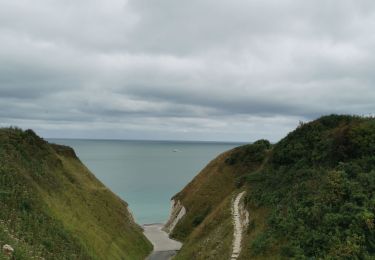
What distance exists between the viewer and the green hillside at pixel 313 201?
24781 millimetres

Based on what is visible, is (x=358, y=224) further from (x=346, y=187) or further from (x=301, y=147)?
(x=301, y=147)

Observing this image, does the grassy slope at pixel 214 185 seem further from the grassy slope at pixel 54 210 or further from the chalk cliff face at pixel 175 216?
the grassy slope at pixel 54 210

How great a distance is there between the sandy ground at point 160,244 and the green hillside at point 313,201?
733cm

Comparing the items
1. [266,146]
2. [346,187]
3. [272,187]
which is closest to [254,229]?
[272,187]

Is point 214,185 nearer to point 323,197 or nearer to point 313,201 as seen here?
point 313,201

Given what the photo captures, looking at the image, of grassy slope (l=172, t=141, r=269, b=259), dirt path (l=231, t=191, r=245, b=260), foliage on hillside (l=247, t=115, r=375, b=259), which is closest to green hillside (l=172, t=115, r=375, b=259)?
foliage on hillside (l=247, t=115, r=375, b=259)

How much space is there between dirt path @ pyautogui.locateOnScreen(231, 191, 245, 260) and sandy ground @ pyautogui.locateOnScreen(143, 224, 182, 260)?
14.7 m

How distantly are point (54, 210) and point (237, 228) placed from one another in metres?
19.7

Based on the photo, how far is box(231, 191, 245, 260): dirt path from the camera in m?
32.6

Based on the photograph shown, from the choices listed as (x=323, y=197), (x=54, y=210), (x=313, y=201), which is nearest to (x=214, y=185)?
(x=54, y=210)

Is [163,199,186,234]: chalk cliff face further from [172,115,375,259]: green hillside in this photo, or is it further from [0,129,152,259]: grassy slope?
[172,115,375,259]: green hillside

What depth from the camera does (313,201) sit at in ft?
97.1

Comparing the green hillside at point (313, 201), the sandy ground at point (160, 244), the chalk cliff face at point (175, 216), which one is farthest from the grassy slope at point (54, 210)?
the chalk cliff face at point (175, 216)

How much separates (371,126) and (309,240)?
15.3 metres
